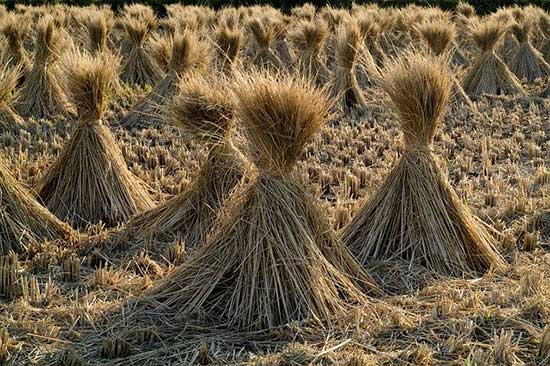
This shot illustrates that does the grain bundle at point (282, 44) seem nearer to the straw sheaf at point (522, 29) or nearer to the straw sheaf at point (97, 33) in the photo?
the straw sheaf at point (97, 33)

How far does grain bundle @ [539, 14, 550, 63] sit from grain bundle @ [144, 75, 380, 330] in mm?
10281

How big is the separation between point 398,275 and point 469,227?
566 millimetres

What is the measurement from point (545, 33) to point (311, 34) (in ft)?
19.9

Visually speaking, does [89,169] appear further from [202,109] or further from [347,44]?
[347,44]

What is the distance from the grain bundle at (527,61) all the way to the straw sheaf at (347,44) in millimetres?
3923

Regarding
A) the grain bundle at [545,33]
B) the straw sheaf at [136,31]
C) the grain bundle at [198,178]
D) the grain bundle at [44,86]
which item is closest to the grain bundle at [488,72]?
the grain bundle at [545,33]

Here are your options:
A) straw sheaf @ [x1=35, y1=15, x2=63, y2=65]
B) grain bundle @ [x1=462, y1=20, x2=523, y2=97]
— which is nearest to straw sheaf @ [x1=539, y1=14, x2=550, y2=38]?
grain bundle @ [x1=462, y1=20, x2=523, y2=97]

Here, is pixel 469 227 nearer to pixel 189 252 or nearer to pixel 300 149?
pixel 300 149

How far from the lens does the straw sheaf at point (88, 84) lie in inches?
211

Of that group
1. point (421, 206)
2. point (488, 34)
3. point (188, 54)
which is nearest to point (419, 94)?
point (421, 206)

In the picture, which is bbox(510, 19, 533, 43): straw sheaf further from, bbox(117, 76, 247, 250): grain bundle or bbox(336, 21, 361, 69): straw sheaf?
bbox(117, 76, 247, 250): grain bundle

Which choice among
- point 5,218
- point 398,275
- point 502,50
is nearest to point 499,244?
point 398,275

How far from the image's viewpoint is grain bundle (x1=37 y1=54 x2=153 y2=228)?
538 centimetres

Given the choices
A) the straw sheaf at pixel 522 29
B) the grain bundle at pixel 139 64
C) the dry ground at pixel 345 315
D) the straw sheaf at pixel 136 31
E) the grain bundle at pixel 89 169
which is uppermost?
the straw sheaf at pixel 522 29
